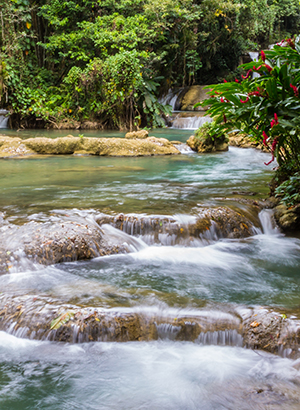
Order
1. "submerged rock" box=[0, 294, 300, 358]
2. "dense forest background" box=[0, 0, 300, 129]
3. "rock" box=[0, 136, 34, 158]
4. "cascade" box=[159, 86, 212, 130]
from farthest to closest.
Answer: "cascade" box=[159, 86, 212, 130] → "dense forest background" box=[0, 0, 300, 129] → "rock" box=[0, 136, 34, 158] → "submerged rock" box=[0, 294, 300, 358]

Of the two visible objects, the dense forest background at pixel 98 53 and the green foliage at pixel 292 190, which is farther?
the dense forest background at pixel 98 53

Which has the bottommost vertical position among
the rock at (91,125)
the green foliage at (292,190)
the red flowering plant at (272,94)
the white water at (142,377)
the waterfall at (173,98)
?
the white water at (142,377)

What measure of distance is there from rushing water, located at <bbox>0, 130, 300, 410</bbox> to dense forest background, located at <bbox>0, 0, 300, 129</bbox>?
32.3 feet

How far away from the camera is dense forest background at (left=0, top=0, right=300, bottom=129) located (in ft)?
51.2

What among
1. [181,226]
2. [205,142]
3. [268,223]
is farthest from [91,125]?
[181,226]

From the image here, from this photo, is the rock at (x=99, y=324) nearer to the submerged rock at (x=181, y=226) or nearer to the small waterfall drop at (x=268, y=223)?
the submerged rock at (x=181, y=226)

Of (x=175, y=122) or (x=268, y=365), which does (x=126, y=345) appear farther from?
A: (x=175, y=122)

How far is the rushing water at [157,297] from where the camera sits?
232 centimetres

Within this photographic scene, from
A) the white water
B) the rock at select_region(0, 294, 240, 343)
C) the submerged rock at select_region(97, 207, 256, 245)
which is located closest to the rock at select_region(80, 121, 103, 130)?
the submerged rock at select_region(97, 207, 256, 245)

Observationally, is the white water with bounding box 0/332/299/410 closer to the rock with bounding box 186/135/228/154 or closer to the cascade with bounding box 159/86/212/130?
the rock with bounding box 186/135/228/154

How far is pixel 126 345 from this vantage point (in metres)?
2.78

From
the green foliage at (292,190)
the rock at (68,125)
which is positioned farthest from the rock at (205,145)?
the rock at (68,125)

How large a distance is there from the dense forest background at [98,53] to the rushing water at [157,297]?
387 inches

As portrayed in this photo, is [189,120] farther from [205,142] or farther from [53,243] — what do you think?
[53,243]
